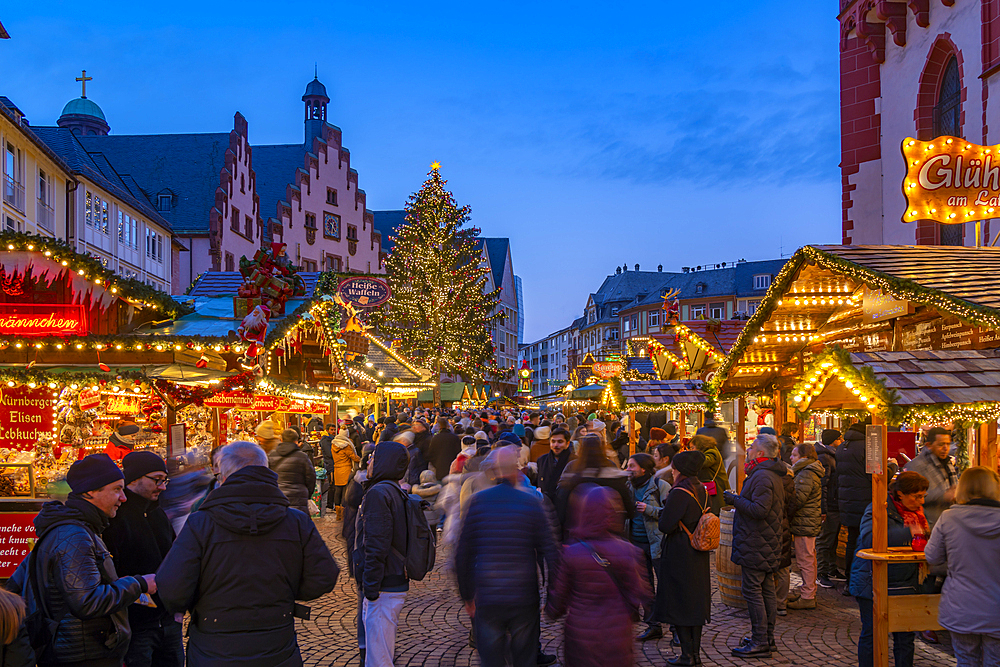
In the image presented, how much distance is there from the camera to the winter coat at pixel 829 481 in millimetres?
9516

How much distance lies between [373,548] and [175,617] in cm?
128

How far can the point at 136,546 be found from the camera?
4.64 meters

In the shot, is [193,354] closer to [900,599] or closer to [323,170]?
[900,599]

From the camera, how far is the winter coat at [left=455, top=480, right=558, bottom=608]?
4.80 meters

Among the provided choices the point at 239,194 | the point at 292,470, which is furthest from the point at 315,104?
the point at 292,470

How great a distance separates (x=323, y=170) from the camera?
171 ft

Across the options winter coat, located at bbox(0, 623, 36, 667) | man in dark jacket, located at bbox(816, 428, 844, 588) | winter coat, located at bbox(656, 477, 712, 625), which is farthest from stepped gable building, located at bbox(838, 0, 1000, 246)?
winter coat, located at bbox(0, 623, 36, 667)

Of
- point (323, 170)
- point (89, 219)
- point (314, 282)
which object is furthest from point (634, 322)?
point (314, 282)

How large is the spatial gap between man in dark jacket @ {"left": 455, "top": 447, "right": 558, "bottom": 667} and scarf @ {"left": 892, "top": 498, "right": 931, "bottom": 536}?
2813 mm

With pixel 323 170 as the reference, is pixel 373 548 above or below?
below

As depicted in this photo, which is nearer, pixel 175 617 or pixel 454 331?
pixel 175 617

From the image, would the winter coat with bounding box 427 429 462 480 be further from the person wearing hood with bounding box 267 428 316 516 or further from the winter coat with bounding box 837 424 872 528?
the winter coat with bounding box 837 424 872 528

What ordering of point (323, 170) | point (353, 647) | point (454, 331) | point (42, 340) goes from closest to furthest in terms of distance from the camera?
point (353, 647) → point (42, 340) → point (454, 331) → point (323, 170)

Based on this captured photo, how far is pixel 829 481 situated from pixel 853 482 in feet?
2.79
